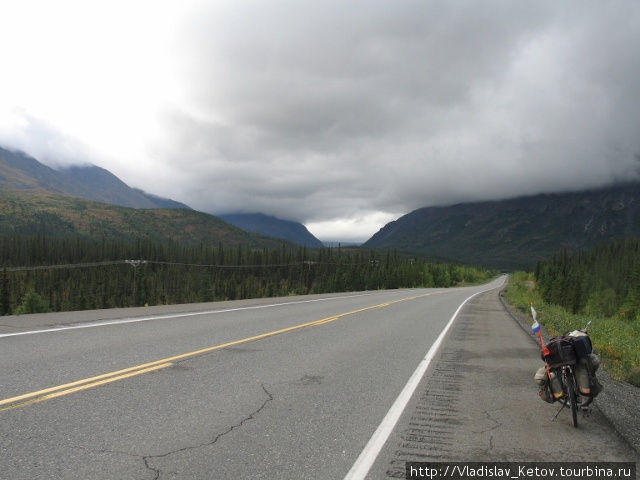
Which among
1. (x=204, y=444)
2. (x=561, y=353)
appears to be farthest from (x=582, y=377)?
(x=204, y=444)

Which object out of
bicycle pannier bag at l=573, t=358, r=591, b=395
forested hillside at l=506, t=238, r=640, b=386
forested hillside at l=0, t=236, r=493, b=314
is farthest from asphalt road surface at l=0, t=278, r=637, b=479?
forested hillside at l=0, t=236, r=493, b=314

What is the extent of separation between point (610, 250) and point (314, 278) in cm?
8791

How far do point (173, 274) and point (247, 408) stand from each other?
4517 inches

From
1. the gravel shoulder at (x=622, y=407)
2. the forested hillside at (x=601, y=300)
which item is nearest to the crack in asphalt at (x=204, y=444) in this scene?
the gravel shoulder at (x=622, y=407)

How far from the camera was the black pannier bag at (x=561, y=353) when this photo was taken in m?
5.20

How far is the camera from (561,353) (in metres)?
5.25

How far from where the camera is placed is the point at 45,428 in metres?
4.29

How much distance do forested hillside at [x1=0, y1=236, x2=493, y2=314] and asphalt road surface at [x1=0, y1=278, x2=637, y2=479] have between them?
85121 millimetres

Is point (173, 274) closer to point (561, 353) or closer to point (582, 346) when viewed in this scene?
point (561, 353)

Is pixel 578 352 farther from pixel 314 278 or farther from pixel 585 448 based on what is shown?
pixel 314 278

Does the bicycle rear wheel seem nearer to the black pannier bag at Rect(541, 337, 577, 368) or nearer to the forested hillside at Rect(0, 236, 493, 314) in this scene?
the black pannier bag at Rect(541, 337, 577, 368)

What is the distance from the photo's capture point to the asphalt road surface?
3871 mm

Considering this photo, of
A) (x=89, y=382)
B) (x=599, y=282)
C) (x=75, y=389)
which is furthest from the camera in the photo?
(x=599, y=282)

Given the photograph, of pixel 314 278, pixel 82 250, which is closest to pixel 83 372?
pixel 314 278
